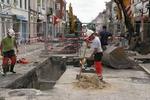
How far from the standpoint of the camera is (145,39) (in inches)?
1353

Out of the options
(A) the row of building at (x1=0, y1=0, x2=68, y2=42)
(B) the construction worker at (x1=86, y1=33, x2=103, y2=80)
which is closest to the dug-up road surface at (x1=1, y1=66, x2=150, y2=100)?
(B) the construction worker at (x1=86, y1=33, x2=103, y2=80)

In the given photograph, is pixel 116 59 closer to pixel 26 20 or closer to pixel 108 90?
pixel 108 90

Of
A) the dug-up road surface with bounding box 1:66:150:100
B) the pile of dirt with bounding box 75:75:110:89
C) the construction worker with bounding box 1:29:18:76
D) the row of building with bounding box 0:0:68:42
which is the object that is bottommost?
the dug-up road surface with bounding box 1:66:150:100

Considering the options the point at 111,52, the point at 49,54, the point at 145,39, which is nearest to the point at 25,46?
the point at 49,54

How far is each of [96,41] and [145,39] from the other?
60.6 feet

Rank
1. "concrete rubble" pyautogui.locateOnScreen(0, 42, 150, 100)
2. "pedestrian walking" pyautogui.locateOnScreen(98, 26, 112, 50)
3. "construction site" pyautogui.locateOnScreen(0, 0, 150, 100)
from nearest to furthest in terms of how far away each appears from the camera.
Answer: "concrete rubble" pyautogui.locateOnScreen(0, 42, 150, 100) → "construction site" pyautogui.locateOnScreen(0, 0, 150, 100) → "pedestrian walking" pyautogui.locateOnScreen(98, 26, 112, 50)

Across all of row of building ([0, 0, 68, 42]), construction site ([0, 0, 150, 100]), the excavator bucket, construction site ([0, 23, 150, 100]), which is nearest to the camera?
construction site ([0, 23, 150, 100])

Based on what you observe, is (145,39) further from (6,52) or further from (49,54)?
(6,52)

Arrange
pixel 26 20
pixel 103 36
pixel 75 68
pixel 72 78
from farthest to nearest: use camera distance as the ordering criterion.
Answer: pixel 26 20 → pixel 103 36 → pixel 75 68 → pixel 72 78

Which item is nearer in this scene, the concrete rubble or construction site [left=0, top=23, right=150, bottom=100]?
the concrete rubble

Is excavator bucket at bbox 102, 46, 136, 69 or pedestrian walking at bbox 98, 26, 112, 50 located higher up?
pedestrian walking at bbox 98, 26, 112, 50

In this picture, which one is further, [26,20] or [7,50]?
[26,20]

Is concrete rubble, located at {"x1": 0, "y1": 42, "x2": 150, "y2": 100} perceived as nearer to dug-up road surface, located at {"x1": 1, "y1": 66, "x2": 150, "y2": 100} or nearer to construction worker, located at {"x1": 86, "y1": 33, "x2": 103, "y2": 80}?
dug-up road surface, located at {"x1": 1, "y1": 66, "x2": 150, "y2": 100}

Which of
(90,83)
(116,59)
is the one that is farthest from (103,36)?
(90,83)
